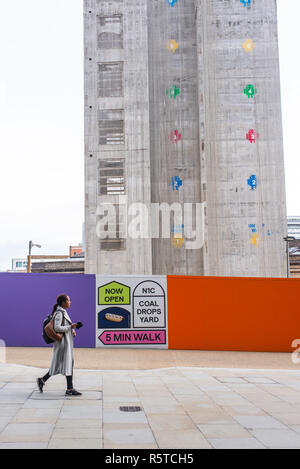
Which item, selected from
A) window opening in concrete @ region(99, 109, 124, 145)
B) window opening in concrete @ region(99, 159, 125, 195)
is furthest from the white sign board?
window opening in concrete @ region(99, 109, 124, 145)

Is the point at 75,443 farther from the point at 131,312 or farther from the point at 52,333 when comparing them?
the point at 131,312

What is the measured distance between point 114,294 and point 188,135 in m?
24.0

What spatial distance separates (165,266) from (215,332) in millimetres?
20534

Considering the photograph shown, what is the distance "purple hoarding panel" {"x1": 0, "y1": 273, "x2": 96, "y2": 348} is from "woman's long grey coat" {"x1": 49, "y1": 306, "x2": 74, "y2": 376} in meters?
6.90

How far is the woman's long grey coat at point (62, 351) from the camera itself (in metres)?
8.47

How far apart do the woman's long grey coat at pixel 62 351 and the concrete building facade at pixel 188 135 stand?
25.9m

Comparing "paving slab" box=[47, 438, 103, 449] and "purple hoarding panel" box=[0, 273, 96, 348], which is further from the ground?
"purple hoarding panel" box=[0, 273, 96, 348]

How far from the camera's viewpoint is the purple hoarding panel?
15.3 meters

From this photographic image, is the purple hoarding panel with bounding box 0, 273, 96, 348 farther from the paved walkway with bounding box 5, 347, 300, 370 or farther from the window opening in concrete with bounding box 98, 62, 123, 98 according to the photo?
the window opening in concrete with bounding box 98, 62, 123, 98

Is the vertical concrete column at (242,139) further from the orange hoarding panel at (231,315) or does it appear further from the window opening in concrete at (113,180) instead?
the orange hoarding panel at (231,315)

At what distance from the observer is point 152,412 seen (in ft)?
24.4

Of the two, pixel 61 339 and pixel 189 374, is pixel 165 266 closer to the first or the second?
pixel 189 374

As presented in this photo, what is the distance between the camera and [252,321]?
1587 centimetres
